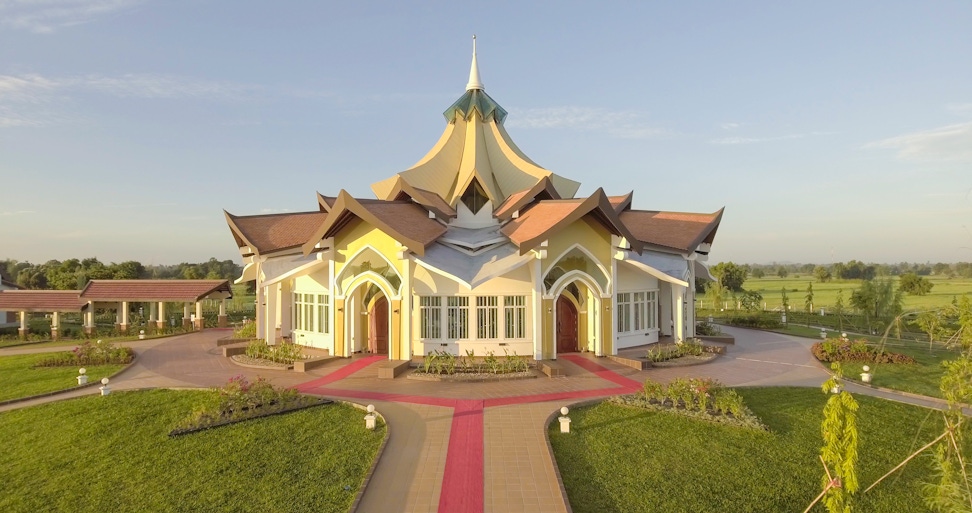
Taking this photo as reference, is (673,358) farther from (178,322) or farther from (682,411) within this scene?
(178,322)

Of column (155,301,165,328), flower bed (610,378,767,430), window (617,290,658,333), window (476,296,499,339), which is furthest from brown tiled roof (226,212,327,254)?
flower bed (610,378,767,430)

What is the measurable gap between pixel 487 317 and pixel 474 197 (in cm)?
758

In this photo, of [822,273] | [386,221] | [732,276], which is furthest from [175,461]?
[822,273]

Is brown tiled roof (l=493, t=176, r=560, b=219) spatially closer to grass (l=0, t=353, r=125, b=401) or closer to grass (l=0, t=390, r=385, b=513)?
grass (l=0, t=390, r=385, b=513)

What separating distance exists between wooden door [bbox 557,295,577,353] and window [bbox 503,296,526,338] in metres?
2.01

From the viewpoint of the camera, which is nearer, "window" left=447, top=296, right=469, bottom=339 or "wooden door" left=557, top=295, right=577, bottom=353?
"window" left=447, top=296, right=469, bottom=339

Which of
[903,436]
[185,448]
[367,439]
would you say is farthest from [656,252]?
[185,448]

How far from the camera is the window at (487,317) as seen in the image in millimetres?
16406

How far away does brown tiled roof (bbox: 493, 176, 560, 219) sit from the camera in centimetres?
1927

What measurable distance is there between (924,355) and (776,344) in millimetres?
4587

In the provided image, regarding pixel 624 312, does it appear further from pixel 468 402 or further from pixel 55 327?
pixel 55 327

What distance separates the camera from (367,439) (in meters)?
9.04

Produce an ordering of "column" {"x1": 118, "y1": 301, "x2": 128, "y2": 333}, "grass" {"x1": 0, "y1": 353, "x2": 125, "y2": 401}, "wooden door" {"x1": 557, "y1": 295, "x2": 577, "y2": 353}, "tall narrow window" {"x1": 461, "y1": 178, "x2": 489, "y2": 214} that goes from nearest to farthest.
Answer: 1. "grass" {"x1": 0, "y1": 353, "x2": 125, "y2": 401}
2. "wooden door" {"x1": 557, "y1": 295, "x2": 577, "y2": 353}
3. "tall narrow window" {"x1": 461, "y1": 178, "x2": 489, "y2": 214}
4. "column" {"x1": 118, "y1": 301, "x2": 128, "y2": 333}

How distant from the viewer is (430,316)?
1647cm
